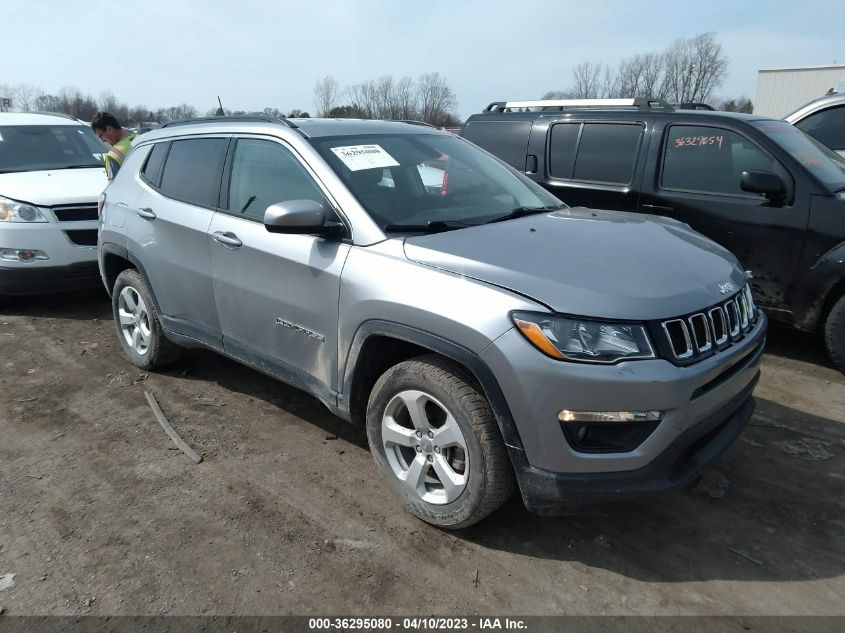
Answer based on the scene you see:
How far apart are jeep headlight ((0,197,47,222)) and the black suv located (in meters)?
4.54

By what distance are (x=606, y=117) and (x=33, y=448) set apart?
5021mm

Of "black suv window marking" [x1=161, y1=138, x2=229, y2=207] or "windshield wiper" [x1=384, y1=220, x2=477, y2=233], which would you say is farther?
"black suv window marking" [x1=161, y1=138, x2=229, y2=207]

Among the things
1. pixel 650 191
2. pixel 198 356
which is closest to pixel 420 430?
pixel 198 356

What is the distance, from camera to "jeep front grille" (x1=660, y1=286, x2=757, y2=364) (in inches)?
99.5

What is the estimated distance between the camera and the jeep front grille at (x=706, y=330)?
2.53 meters

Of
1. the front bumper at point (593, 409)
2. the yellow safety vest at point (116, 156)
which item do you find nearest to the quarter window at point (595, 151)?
the front bumper at point (593, 409)

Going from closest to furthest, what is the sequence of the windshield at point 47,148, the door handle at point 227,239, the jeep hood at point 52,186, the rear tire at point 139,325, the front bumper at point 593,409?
the front bumper at point 593,409 → the door handle at point 227,239 → the rear tire at point 139,325 → the jeep hood at point 52,186 → the windshield at point 47,148

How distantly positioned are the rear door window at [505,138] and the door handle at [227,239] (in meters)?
3.28

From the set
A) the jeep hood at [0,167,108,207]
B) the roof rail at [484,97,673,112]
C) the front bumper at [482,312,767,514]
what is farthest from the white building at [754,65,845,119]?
the front bumper at [482,312,767,514]

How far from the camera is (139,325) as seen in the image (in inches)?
194

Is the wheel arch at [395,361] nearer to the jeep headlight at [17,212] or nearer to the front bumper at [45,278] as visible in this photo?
the front bumper at [45,278]

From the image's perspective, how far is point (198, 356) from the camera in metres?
5.27

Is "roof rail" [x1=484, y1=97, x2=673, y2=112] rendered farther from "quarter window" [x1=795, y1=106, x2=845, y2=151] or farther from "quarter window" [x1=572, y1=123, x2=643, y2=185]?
"quarter window" [x1=795, y1=106, x2=845, y2=151]

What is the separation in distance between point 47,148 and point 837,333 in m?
8.15
